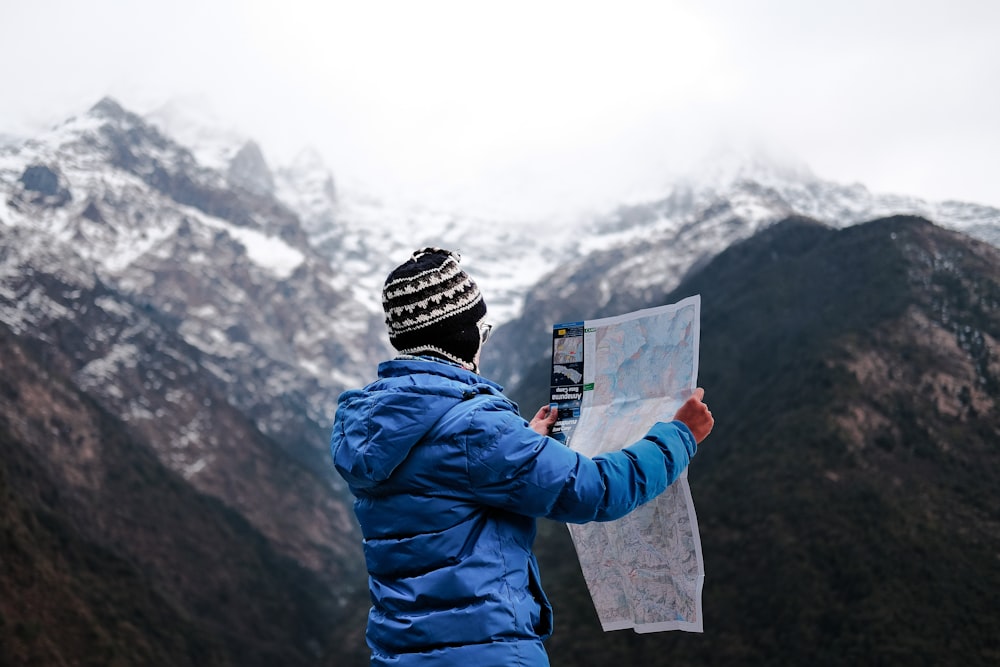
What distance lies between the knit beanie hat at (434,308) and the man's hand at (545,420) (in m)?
0.71

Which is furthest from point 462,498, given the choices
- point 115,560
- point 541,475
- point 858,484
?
point 115,560

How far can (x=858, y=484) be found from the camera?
106m

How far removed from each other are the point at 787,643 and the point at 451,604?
324 ft

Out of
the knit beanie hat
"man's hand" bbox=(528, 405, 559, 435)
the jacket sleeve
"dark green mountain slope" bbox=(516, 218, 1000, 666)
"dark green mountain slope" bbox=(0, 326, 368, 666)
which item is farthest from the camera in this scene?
"dark green mountain slope" bbox=(0, 326, 368, 666)

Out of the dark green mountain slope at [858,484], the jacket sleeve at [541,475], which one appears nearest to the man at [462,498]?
Answer: the jacket sleeve at [541,475]

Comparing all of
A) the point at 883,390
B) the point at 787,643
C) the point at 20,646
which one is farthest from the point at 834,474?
the point at 20,646

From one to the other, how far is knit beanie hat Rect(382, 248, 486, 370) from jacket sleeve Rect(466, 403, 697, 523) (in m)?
0.53

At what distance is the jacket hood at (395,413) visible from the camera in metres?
3.95

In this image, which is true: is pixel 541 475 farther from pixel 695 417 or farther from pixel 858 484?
pixel 858 484

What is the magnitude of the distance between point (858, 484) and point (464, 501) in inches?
4356

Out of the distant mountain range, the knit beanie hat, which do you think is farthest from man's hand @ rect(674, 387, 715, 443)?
the distant mountain range

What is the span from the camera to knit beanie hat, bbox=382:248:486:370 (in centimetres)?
436

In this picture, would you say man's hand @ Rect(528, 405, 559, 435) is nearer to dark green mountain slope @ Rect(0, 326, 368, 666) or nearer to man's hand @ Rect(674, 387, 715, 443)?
man's hand @ Rect(674, 387, 715, 443)

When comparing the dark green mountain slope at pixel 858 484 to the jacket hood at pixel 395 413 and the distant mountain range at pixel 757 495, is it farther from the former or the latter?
the jacket hood at pixel 395 413
